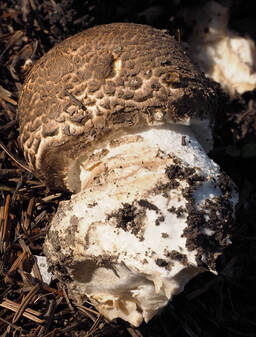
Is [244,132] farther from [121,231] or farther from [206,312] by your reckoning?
[121,231]

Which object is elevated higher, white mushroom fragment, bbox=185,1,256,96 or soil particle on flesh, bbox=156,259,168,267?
white mushroom fragment, bbox=185,1,256,96

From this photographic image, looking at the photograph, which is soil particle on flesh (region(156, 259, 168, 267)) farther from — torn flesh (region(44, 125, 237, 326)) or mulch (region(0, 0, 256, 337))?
mulch (region(0, 0, 256, 337))

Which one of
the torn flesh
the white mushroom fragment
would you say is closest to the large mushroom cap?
the torn flesh

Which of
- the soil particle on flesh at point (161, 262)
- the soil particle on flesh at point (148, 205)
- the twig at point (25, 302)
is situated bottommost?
the twig at point (25, 302)

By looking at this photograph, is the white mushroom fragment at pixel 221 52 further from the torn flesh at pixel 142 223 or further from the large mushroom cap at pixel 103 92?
the torn flesh at pixel 142 223

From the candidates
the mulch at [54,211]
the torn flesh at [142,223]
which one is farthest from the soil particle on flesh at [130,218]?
the mulch at [54,211]

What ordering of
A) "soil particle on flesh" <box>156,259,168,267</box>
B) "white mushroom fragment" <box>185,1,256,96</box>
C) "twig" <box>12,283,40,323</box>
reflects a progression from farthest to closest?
"white mushroom fragment" <box>185,1,256,96</box> < "twig" <box>12,283,40,323</box> < "soil particle on flesh" <box>156,259,168,267</box>

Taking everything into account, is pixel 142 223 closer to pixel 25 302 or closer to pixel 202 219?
pixel 202 219
